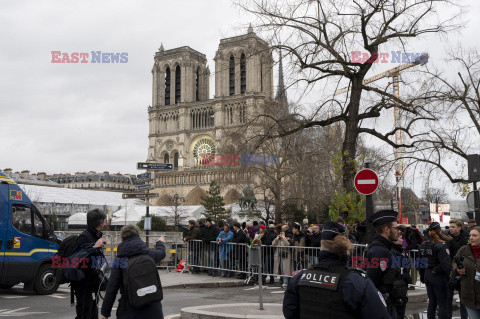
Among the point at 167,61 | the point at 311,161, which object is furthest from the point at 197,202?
the point at 311,161

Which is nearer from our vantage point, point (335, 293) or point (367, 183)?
point (335, 293)

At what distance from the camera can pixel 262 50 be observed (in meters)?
12.0

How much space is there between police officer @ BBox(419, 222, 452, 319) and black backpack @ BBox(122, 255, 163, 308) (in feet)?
14.2

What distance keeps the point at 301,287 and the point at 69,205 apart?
148 feet

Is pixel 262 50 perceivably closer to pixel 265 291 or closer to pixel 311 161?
pixel 265 291

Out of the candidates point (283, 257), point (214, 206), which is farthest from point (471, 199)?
point (214, 206)

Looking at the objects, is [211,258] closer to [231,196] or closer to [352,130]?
[352,130]

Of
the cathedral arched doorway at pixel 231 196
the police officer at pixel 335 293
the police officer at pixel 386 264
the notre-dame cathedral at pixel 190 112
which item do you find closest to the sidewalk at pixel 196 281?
the police officer at pixel 386 264

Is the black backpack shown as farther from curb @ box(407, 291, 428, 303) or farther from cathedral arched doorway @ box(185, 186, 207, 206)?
cathedral arched doorway @ box(185, 186, 207, 206)

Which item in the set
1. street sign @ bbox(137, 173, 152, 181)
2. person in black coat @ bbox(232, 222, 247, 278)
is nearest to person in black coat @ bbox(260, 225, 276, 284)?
person in black coat @ bbox(232, 222, 247, 278)

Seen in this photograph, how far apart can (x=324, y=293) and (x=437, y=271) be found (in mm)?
4684

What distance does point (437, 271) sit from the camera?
7000mm

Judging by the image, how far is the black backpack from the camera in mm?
4402

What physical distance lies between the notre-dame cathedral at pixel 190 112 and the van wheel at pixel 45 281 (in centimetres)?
5999
